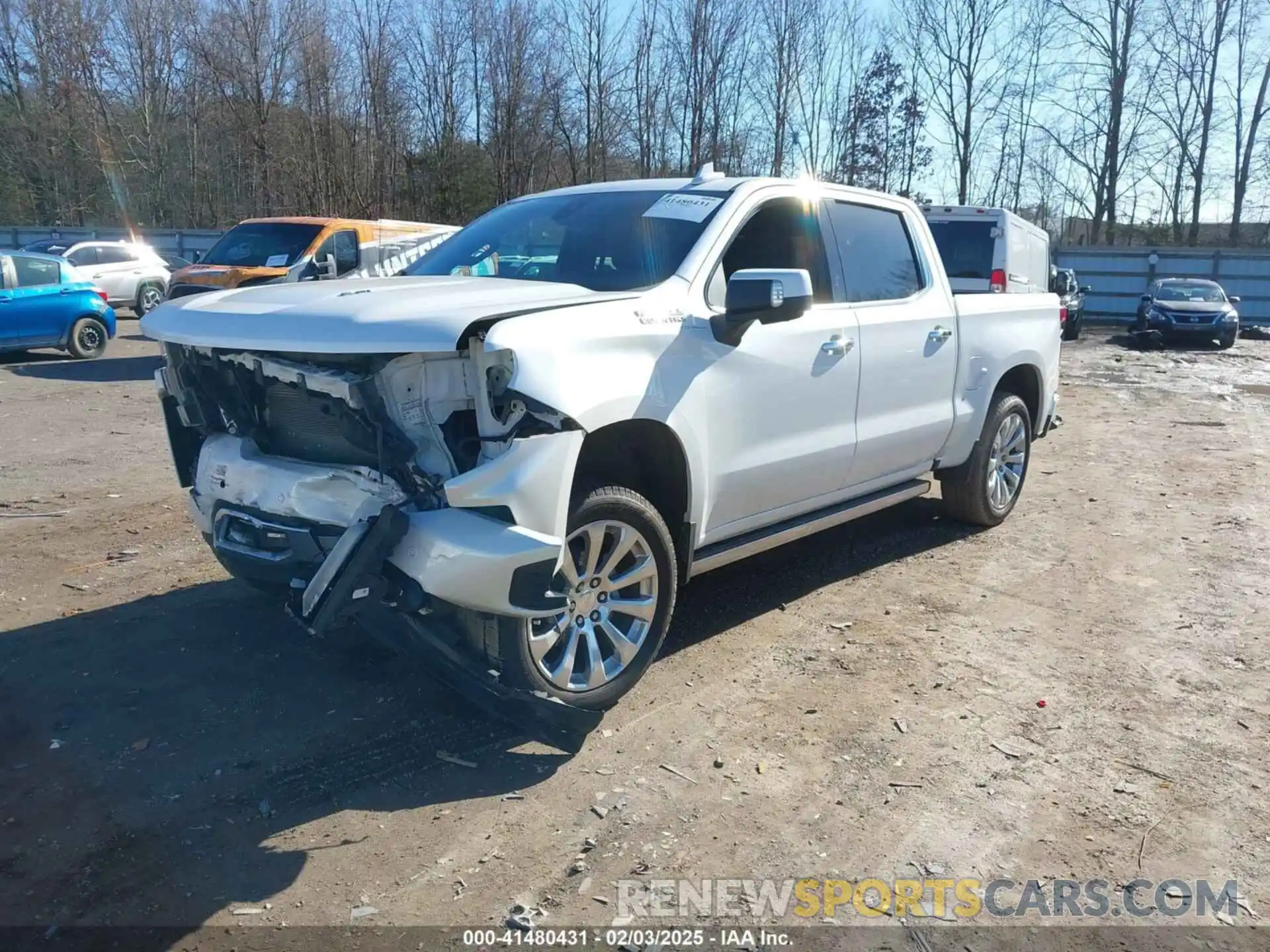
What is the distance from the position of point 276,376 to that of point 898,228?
3.70 m

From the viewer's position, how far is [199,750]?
149 inches

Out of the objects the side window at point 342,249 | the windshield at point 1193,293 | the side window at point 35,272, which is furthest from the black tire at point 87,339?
the windshield at point 1193,293

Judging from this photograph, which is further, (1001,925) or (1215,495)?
(1215,495)

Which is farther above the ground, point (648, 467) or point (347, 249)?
point (347, 249)

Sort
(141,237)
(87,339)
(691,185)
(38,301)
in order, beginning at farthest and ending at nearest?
(141,237), (87,339), (38,301), (691,185)

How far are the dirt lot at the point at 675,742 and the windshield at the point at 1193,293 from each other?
18.8 m

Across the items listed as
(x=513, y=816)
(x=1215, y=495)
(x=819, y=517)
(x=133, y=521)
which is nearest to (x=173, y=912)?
(x=513, y=816)

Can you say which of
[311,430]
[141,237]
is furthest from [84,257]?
[311,430]

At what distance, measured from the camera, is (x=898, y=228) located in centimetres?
591

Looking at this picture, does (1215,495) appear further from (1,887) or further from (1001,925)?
(1,887)

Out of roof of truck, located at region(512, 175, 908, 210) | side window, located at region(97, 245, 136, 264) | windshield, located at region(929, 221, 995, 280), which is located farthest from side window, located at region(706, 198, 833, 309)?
side window, located at region(97, 245, 136, 264)

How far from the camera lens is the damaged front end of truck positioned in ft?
11.2

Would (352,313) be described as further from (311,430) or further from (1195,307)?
(1195,307)

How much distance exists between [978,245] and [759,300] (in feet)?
34.2
